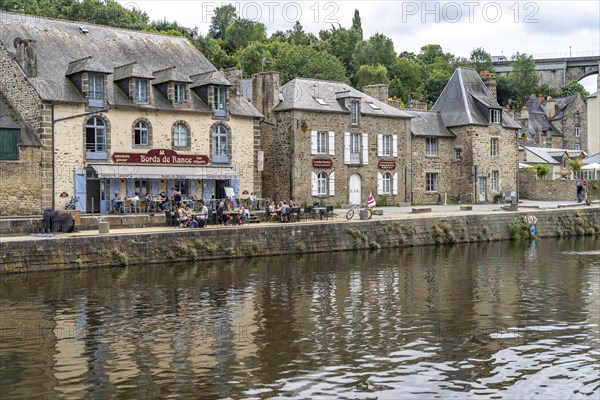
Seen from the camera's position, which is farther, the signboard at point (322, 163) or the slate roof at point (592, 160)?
the slate roof at point (592, 160)

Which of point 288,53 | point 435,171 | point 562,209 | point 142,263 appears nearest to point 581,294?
point 142,263

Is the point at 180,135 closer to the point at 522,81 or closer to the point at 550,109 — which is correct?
the point at 550,109

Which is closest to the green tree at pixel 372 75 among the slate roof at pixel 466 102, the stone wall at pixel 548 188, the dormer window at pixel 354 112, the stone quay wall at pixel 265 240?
the slate roof at pixel 466 102

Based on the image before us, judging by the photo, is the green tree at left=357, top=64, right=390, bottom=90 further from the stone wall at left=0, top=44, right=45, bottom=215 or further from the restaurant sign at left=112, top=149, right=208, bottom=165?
the stone wall at left=0, top=44, right=45, bottom=215

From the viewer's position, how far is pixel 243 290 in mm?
20047

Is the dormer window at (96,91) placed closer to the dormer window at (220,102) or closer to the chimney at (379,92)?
the dormer window at (220,102)

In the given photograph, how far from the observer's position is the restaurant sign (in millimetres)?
32725

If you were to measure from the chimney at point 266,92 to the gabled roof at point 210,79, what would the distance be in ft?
14.5

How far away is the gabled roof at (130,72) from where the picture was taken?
32844 millimetres

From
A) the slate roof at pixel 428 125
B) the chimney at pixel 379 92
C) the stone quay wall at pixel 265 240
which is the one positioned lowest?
the stone quay wall at pixel 265 240

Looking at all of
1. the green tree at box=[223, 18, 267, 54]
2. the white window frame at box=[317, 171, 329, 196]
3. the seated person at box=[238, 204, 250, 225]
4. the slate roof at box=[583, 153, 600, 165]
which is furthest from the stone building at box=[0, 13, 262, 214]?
the green tree at box=[223, 18, 267, 54]

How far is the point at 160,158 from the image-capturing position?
33.8 meters

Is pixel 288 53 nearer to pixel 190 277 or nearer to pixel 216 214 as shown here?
pixel 216 214

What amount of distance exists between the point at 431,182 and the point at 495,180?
16.1ft
